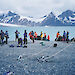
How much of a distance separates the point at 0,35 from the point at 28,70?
15.4m

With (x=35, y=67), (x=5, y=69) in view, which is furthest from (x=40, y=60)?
(x=5, y=69)

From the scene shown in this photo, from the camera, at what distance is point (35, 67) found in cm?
1136

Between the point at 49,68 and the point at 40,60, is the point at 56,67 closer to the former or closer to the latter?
the point at 49,68

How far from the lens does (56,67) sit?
11.3 metres

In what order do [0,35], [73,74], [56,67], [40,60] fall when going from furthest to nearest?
[0,35], [40,60], [56,67], [73,74]

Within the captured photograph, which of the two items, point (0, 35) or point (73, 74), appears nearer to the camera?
point (73, 74)

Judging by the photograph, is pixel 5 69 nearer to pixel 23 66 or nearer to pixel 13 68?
pixel 13 68

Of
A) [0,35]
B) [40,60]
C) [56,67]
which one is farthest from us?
[0,35]

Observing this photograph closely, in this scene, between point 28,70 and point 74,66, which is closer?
point 28,70

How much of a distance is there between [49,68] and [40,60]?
2341mm

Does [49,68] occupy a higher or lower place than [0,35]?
lower

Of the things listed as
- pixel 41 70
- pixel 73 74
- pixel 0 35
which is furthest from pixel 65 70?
pixel 0 35

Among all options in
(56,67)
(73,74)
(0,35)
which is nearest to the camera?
(73,74)

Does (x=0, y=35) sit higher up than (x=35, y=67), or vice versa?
(x=0, y=35)
